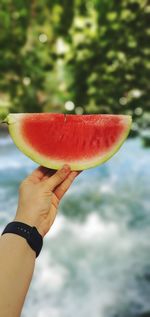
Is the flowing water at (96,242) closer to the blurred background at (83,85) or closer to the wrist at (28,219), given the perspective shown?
the blurred background at (83,85)

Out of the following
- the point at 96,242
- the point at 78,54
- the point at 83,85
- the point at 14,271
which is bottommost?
the point at 96,242

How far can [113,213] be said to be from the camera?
5.97 meters

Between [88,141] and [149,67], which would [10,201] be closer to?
[149,67]

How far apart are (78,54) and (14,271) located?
129 inches

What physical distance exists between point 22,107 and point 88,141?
115 inches

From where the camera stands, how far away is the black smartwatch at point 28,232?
47.7 inches

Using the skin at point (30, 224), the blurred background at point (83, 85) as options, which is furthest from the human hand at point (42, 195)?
the blurred background at point (83, 85)

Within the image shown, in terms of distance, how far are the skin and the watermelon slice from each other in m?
0.08

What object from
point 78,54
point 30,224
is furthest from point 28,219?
point 78,54

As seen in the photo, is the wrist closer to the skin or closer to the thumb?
the skin

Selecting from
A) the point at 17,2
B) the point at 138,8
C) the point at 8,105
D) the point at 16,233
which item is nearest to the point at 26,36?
the point at 17,2

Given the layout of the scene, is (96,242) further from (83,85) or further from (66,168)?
(66,168)

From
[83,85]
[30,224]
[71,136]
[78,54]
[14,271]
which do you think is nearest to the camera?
[14,271]

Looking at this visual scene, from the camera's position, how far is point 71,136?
1.58m
